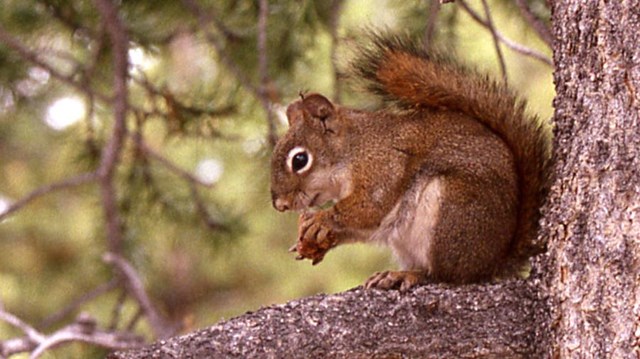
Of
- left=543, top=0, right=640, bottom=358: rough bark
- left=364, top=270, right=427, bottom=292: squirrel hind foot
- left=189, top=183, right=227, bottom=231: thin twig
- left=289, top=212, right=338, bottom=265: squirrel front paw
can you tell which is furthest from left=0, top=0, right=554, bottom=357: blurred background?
left=543, top=0, right=640, bottom=358: rough bark

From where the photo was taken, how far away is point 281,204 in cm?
207

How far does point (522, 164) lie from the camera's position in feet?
6.22

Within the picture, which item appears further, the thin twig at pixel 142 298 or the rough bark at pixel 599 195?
the thin twig at pixel 142 298

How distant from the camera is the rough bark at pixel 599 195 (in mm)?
A: 1468

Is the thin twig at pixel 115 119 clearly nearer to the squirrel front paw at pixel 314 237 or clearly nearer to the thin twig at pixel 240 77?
the thin twig at pixel 240 77

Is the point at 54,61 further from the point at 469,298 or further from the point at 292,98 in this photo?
the point at 469,298

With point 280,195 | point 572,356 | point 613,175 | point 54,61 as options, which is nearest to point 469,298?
point 572,356

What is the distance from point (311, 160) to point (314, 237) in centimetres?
27

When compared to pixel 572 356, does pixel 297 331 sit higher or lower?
higher

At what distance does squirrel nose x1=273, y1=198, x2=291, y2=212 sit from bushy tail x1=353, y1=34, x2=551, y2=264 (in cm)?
27

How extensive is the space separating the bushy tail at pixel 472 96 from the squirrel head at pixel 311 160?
19 cm

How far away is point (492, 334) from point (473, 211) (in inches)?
14.5

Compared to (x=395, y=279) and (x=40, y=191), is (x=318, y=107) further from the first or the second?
(x=40, y=191)

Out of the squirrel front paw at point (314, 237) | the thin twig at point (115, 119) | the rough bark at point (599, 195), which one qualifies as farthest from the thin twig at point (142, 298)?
the rough bark at point (599, 195)
